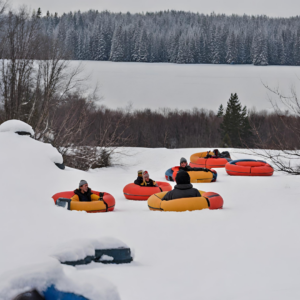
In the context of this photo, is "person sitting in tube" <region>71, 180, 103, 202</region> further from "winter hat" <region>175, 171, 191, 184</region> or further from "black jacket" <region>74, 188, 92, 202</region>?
→ "winter hat" <region>175, 171, 191, 184</region>

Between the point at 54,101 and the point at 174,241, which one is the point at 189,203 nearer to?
the point at 174,241

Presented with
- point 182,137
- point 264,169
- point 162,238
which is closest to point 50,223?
point 162,238

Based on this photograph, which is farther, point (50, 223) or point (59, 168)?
point (59, 168)

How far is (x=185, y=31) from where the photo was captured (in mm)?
51094

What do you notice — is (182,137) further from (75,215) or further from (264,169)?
(75,215)

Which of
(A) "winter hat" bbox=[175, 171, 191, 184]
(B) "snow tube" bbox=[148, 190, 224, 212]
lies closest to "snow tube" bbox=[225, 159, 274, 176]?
(B) "snow tube" bbox=[148, 190, 224, 212]

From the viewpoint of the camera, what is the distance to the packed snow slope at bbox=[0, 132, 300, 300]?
333 cm

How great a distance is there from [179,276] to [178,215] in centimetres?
288

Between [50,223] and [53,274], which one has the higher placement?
[53,274]

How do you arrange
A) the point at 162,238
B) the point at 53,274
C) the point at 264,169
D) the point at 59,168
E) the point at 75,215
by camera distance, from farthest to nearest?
the point at 264,169 < the point at 59,168 < the point at 75,215 < the point at 162,238 < the point at 53,274

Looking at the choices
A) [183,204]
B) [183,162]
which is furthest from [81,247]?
[183,162]

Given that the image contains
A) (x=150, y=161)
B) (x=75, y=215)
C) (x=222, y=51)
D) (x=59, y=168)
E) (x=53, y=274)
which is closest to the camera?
(x=53, y=274)

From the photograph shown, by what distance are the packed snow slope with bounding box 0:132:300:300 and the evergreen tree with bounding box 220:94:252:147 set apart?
34988 millimetres

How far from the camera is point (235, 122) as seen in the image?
146 feet
